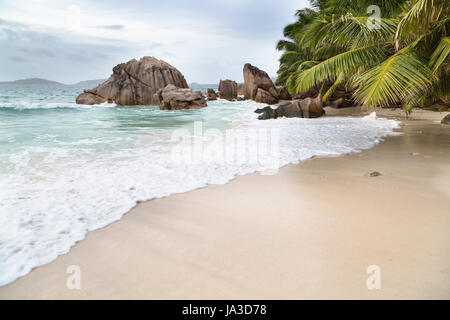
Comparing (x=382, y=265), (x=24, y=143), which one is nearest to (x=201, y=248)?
(x=382, y=265)

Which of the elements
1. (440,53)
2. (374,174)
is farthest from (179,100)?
(374,174)

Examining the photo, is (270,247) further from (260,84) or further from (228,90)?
(228,90)

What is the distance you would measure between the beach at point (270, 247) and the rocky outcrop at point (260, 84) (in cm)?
2315

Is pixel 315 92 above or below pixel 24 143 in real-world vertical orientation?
above

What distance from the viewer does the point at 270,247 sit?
2.10 m

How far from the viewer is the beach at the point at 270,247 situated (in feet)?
5.49

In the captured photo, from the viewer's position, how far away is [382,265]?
183cm

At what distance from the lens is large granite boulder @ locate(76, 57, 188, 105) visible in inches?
1085

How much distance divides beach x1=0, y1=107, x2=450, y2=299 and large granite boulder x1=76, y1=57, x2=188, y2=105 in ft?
89.6

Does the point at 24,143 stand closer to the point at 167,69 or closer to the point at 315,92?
the point at 315,92

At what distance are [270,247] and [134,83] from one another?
29946 millimetres

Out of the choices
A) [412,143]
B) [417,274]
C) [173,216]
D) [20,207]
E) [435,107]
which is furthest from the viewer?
[435,107]

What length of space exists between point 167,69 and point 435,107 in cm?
2567

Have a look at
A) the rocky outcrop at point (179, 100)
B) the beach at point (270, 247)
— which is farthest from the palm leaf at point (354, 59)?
the rocky outcrop at point (179, 100)
